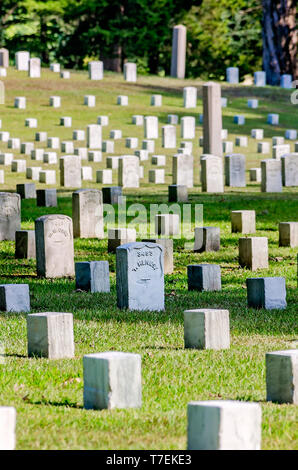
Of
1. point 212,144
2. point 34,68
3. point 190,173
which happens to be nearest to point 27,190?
point 190,173

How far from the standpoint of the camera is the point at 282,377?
26.3 feet

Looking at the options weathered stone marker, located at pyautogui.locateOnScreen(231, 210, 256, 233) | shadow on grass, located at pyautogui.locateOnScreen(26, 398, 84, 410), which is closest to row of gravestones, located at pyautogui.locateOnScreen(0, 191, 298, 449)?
shadow on grass, located at pyautogui.locateOnScreen(26, 398, 84, 410)

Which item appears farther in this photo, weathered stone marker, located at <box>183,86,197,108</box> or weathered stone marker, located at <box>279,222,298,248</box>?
weathered stone marker, located at <box>183,86,197,108</box>

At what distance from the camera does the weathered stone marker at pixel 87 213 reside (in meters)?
18.1

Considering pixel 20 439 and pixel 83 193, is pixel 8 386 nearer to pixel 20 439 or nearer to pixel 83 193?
pixel 20 439

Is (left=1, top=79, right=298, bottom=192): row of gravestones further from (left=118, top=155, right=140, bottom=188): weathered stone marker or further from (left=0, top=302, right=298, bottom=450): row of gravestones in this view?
(left=0, top=302, right=298, bottom=450): row of gravestones

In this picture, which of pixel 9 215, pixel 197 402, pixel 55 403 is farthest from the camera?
pixel 9 215

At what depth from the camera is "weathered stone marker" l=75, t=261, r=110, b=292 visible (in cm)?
1346

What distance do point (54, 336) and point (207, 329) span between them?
4.40 ft

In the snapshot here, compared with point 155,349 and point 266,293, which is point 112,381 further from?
point 266,293

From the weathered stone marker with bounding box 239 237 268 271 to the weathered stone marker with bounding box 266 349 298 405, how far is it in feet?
24.7

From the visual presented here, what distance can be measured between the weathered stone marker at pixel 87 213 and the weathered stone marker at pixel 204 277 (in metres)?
4.60

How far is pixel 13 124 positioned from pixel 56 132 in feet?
4.98

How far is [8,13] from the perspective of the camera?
51.5 metres
